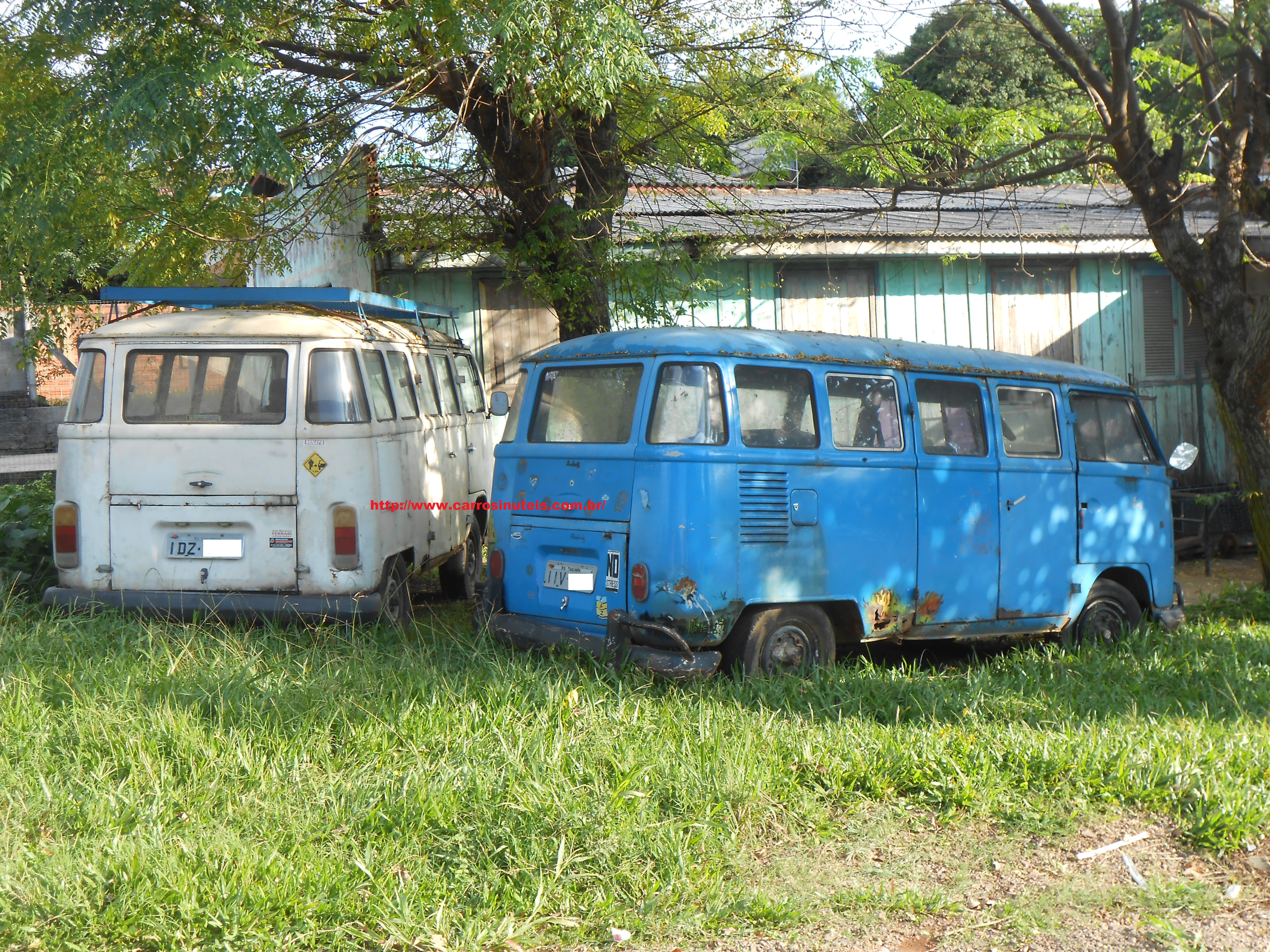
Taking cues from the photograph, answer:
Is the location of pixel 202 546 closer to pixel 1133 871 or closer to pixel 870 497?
pixel 870 497

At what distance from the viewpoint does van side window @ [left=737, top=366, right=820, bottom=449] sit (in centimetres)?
582

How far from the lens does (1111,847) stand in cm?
426

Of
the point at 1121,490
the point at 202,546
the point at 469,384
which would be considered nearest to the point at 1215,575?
the point at 1121,490

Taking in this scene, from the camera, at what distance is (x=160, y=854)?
147 inches

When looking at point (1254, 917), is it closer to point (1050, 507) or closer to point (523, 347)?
point (1050, 507)

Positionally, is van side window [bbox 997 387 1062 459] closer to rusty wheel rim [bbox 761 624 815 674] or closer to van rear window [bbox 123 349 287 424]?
rusty wheel rim [bbox 761 624 815 674]

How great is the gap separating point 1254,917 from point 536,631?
351 cm

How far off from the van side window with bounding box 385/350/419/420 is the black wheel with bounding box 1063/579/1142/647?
4.64 metres

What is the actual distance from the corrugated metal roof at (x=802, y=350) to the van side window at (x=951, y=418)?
4.4 inches

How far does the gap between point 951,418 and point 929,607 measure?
1.16 m

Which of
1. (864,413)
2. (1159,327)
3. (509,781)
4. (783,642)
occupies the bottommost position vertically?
(509,781)

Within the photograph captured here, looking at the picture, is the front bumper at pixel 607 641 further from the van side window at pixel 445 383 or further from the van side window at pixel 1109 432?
the van side window at pixel 1109 432

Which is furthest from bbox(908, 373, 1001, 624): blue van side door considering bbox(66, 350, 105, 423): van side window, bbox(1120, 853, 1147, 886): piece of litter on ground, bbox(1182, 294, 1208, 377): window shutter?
bbox(1182, 294, 1208, 377): window shutter

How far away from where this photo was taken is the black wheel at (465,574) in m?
9.38
